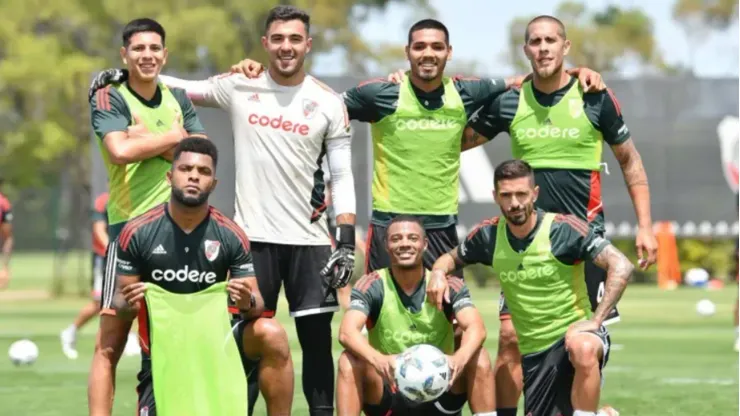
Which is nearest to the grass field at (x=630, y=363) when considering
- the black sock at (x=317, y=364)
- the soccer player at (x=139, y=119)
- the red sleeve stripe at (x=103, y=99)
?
the black sock at (x=317, y=364)

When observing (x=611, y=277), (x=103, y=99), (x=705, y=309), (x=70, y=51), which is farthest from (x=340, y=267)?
(x=70, y=51)

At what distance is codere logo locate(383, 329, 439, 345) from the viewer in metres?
8.95

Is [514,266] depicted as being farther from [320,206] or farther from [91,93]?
[91,93]

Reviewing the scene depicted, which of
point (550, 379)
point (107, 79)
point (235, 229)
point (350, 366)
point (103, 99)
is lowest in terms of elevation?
point (550, 379)

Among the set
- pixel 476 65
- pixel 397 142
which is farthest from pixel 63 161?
pixel 397 142

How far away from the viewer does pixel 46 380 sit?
1360 centimetres

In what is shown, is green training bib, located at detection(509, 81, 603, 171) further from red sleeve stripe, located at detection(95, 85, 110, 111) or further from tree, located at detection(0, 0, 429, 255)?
tree, located at detection(0, 0, 429, 255)

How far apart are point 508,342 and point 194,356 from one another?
2105mm

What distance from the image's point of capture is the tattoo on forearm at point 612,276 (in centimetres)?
866

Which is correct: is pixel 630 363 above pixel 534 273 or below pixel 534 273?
below

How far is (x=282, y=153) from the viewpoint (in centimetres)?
920

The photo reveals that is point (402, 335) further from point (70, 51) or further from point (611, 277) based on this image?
point (70, 51)

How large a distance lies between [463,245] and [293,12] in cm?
171

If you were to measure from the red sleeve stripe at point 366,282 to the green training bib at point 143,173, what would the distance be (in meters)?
1.23
